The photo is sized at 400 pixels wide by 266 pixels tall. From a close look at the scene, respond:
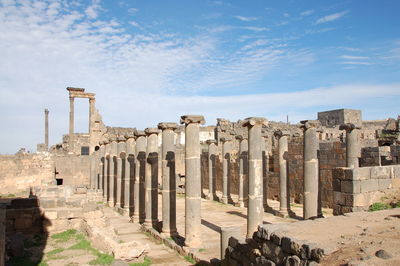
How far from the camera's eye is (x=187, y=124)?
1110 cm

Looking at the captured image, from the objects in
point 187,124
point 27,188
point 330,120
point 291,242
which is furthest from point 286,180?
point 330,120

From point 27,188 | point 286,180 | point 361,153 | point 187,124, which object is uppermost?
point 187,124

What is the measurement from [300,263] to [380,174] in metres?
6.26

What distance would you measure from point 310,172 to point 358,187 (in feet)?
9.46

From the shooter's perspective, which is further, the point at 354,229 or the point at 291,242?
the point at 354,229

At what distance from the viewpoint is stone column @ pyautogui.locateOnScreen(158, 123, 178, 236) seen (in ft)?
40.1

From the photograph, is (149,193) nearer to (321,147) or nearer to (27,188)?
(321,147)

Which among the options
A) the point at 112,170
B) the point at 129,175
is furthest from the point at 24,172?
the point at 129,175

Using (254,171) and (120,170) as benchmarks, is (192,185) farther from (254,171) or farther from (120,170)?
(120,170)

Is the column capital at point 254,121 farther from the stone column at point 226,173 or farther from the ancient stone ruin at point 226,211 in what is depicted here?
the stone column at point 226,173

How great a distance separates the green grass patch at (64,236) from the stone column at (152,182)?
2808 mm

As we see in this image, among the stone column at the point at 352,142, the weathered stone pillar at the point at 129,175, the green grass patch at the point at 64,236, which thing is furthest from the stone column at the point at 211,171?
the green grass patch at the point at 64,236

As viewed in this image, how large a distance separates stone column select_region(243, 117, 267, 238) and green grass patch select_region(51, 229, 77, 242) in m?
6.00

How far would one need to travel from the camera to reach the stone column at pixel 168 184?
1223 cm
